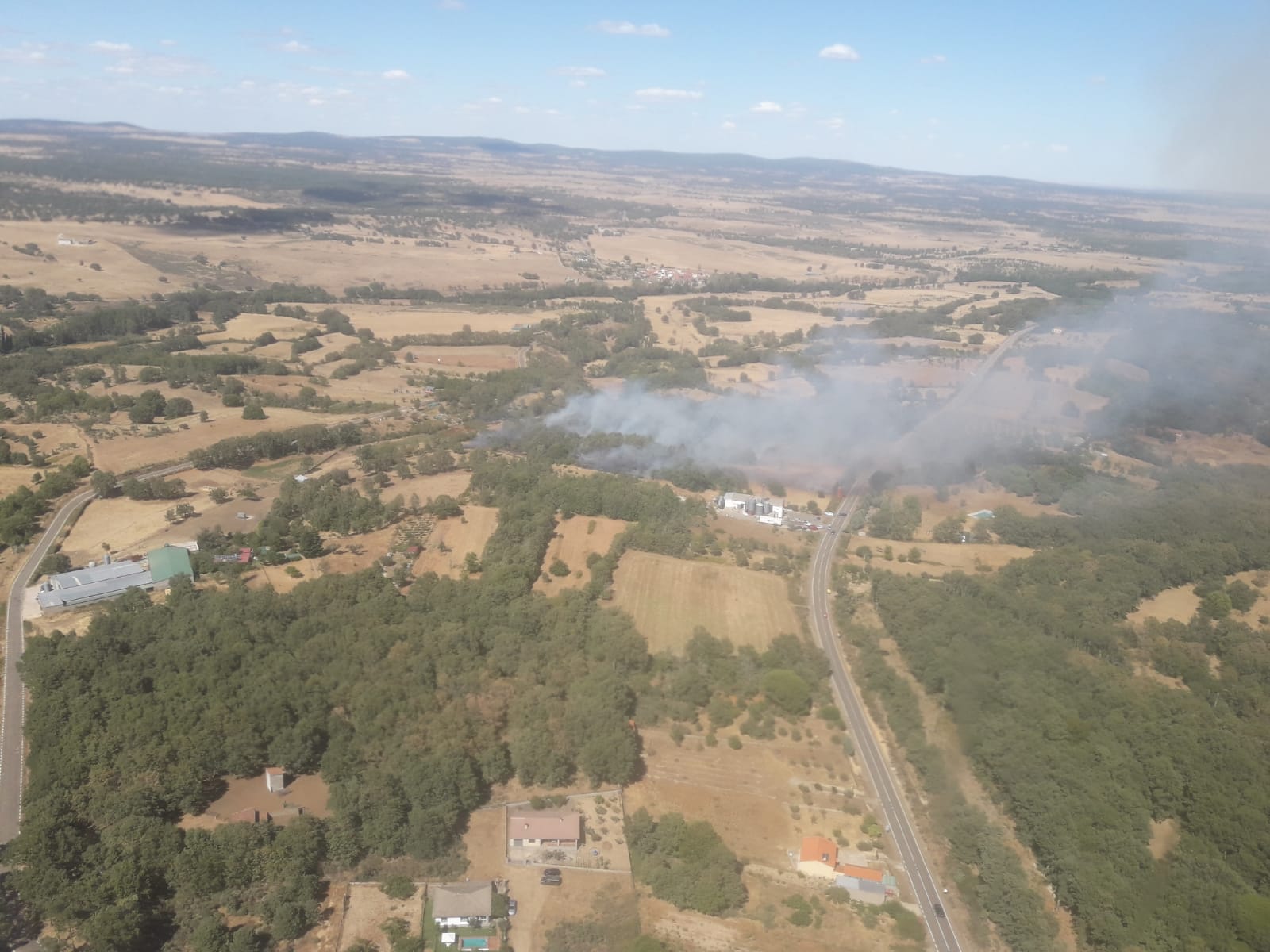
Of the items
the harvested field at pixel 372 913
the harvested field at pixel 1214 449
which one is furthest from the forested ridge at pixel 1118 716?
the harvested field at pixel 372 913

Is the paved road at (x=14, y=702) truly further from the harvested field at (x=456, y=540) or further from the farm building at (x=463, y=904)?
Result: the harvested field at (x=456, y=540)

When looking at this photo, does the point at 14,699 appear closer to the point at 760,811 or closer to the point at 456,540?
the point at 456,540

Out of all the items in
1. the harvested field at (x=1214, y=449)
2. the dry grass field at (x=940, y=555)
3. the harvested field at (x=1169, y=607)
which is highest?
the harvested field at (x=1214, y=449)

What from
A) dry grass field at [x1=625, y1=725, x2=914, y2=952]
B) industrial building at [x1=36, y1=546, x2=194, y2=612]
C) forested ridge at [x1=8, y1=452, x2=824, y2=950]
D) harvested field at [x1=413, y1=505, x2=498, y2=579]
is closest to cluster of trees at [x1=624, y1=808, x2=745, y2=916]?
dry grass field at [x1=625, y1=725, x2=914, y2=952]

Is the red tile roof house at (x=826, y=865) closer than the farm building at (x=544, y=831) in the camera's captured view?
Yes

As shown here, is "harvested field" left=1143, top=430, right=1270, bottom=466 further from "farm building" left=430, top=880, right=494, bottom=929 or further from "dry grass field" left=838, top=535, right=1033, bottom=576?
"farm building" left=430, top=880, right=494, bottom=929

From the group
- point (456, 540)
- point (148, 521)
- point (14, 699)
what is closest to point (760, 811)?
point (456, 540)
